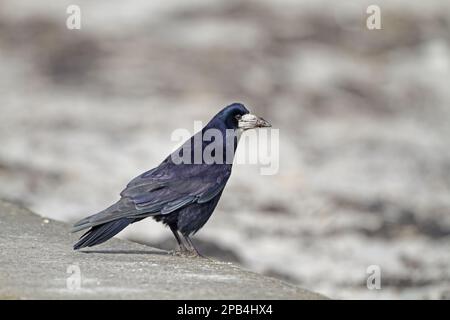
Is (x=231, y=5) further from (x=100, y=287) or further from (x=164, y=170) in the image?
(x=100, y=287)

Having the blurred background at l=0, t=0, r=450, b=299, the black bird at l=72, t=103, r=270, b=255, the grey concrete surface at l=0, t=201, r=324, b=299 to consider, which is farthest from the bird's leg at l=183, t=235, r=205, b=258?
the blurred background at l=0, t=0, r=450, b=299

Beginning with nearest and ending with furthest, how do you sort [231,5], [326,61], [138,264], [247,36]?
1. [138,264]
2. [326,61]
3. [247,36]
4. [231,5]

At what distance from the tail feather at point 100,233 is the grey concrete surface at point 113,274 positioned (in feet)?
0.32

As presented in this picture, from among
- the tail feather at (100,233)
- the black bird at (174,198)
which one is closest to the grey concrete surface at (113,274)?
the tail feather at (100,233)

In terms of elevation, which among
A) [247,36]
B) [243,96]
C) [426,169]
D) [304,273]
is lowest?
[304,273]

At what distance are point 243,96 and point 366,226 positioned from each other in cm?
530

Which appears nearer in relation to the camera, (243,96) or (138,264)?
(138,264)

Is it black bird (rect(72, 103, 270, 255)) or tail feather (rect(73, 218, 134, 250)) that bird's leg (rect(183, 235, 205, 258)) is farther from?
tail feather (rect(73, 218, 134, 250))

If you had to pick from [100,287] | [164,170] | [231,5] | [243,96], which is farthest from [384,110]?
[100,287]

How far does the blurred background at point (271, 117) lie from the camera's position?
42.1 feet

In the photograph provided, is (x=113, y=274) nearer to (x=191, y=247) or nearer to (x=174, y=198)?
(x=174, y=198)

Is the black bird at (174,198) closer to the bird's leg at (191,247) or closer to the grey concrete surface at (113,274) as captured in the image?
the bird's leg at (191,247)

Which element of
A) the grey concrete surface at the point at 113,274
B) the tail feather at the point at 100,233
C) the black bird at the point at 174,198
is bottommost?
the grey concrete surface at the point at 113,274

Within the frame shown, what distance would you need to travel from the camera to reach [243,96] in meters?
18.3
